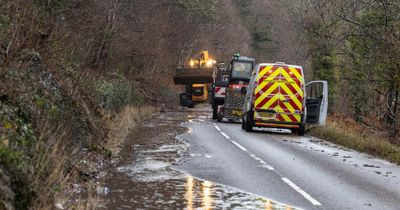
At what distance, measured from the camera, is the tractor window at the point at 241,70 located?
32000 millimetres

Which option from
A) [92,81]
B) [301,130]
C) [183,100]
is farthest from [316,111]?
[183,100]

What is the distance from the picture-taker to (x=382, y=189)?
10.6m

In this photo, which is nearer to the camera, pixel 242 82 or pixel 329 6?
pixel 329 6

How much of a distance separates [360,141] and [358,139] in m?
0.43

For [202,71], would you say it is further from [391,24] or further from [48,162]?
[48,162]

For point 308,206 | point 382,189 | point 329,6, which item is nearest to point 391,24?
point 329,6

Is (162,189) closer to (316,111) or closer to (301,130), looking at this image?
(301,130)

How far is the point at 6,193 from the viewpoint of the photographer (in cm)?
587

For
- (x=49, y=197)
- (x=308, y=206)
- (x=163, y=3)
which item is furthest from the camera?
(x=163, y=3)

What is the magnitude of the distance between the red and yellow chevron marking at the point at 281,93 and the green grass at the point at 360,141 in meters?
1.31

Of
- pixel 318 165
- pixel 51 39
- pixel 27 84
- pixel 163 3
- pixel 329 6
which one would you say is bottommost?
pixel 318 165

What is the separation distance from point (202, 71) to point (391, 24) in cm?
2590

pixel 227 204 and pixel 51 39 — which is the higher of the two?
pixel 51 39

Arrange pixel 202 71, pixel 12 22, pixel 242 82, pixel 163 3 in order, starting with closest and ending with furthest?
pixel 12 22, pixel 242 82, pixel 202 71, pixel 163 3
